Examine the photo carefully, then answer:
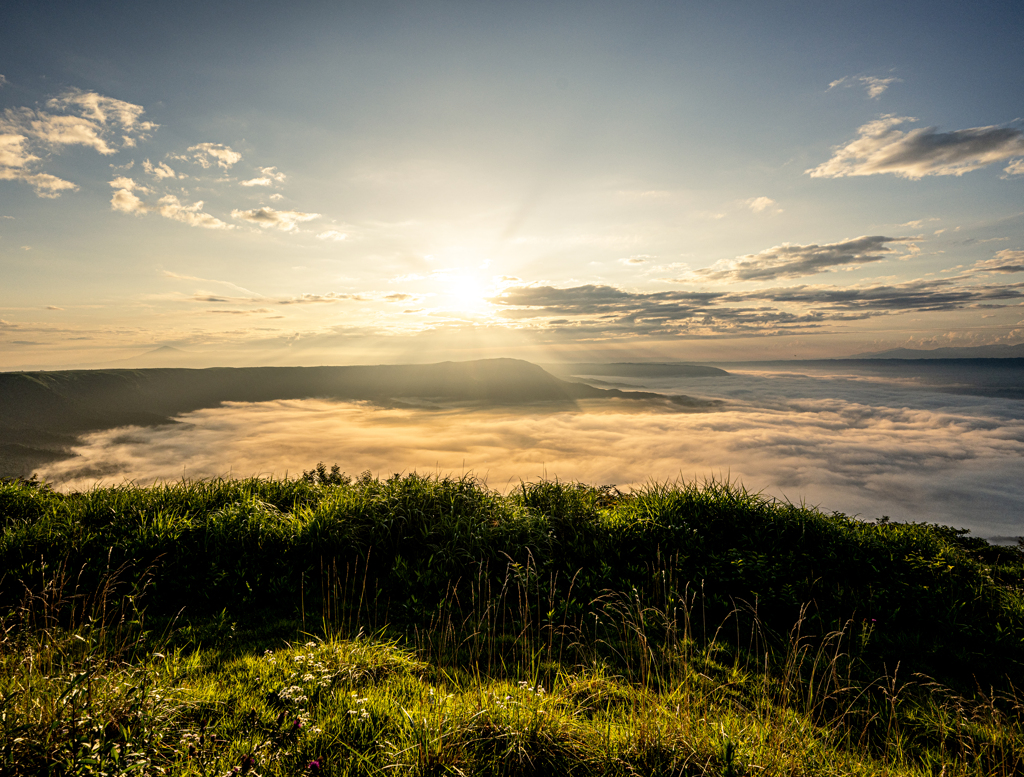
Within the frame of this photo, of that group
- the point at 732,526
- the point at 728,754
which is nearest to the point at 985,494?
the point at 732,526

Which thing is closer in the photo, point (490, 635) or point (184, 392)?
point (490, 635)

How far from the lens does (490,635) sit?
571cm

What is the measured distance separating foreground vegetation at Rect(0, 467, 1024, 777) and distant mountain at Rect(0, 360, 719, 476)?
74.6 meters

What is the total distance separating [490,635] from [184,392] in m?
126

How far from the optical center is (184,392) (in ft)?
349

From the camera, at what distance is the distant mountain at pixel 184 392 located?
83062 millimetres

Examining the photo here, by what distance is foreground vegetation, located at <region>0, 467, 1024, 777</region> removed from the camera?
304 cm

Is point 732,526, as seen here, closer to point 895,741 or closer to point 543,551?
point 543,551

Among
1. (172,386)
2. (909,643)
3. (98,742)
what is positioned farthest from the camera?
(172,386)

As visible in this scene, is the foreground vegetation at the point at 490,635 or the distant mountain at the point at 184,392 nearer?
the foreground vegetation at the point at 490,635

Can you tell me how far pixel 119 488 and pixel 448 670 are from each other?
7.95 metres

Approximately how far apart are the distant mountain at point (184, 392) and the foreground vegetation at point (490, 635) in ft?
245

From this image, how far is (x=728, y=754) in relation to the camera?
3023 millimetres

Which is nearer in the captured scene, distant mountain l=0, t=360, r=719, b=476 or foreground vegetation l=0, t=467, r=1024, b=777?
foreground vegetation l=0, t=467, r=1024, b=777
